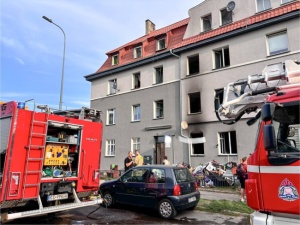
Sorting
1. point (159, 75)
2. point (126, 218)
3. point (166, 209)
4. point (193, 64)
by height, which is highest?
point (193, 64)

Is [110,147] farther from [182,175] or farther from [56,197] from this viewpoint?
[56,197]

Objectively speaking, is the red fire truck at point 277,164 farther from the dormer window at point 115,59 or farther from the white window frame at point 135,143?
the dormer window at point 115,59

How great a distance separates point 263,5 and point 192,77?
21.5 feet

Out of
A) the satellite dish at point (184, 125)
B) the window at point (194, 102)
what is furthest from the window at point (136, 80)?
the satellite dish at point (184, 125)

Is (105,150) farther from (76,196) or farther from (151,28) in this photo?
(76,196)

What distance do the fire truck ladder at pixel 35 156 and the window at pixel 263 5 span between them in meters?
16.0

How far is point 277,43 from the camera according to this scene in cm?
1546

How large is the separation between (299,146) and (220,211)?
19.0ft

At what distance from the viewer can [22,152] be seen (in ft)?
19.8

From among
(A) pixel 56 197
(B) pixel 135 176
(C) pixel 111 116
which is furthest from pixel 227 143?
(A) pixel 56 197

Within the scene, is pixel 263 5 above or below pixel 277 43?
above

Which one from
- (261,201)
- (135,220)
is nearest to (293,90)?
(261,201)

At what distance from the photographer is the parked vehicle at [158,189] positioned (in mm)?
7655

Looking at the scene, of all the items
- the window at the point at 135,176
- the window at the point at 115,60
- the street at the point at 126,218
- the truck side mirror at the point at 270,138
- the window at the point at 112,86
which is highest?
the window at the point at 115,60
